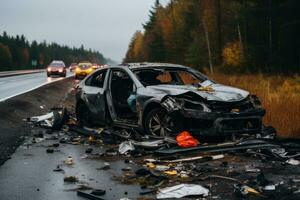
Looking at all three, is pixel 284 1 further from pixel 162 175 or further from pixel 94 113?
pixel 162 175

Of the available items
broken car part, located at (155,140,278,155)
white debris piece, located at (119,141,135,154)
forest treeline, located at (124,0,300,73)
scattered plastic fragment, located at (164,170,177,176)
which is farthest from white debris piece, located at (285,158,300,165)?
forest treeline, located at (124,0,300,73)

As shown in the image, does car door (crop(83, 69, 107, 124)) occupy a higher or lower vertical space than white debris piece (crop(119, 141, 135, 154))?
higher

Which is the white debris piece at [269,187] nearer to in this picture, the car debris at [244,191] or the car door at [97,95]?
the car debris at [244,191]

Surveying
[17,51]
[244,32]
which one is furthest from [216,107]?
[17,51]

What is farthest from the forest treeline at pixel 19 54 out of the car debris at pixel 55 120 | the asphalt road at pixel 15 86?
the car debris at pixel 55 120

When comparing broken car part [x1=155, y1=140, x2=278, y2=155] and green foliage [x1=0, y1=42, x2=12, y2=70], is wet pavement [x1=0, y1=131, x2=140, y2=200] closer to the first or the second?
broken car part [x1=155, y1=140, x2=278, y2=155]

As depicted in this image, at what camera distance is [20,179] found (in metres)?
6.97

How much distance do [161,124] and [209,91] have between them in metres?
1.07

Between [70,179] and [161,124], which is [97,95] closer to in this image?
[161,124]

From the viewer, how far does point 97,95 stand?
37.0 ft

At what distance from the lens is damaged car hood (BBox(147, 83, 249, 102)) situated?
29.4 ft

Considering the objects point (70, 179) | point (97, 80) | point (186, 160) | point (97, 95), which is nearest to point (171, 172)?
point (186, 160)

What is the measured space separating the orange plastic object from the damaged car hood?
28.8 inches

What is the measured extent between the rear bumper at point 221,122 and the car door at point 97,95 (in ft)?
8.80
